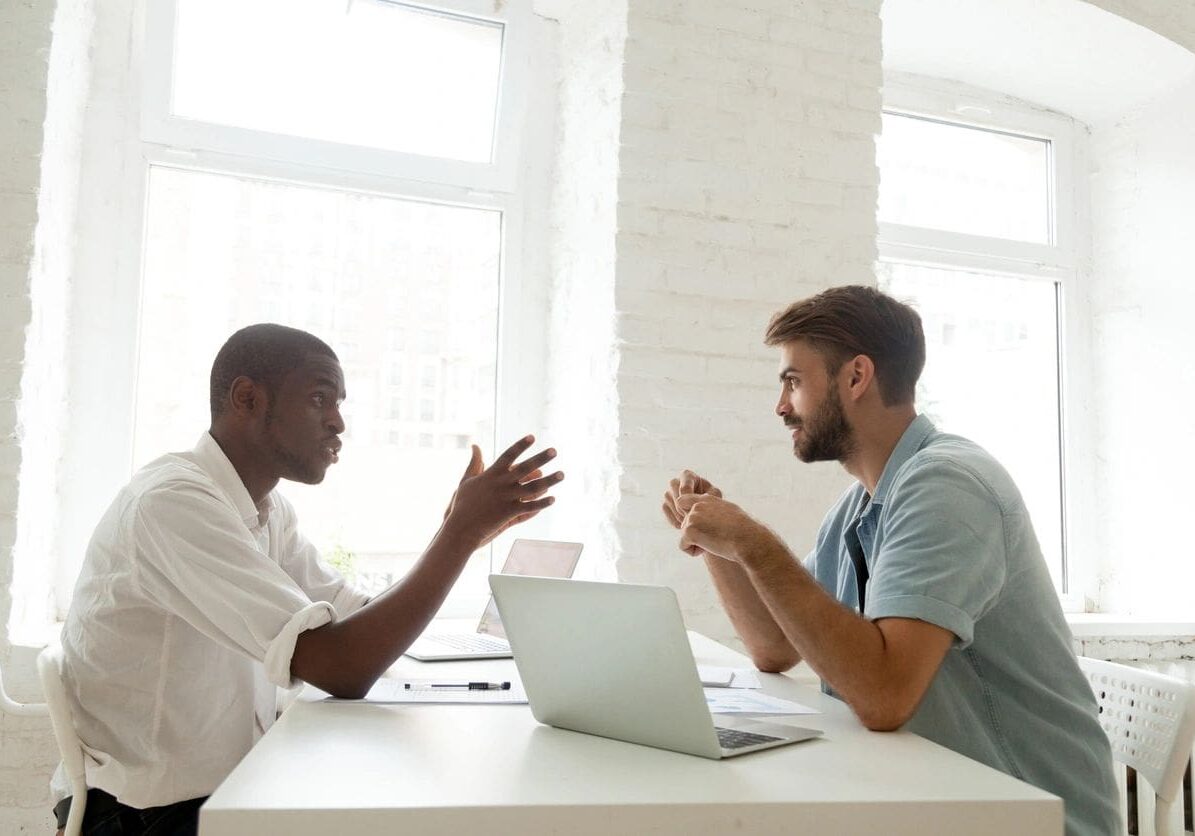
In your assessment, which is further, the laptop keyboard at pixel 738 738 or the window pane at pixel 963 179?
the window pane at pixel 963 179

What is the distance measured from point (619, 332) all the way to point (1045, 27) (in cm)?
183

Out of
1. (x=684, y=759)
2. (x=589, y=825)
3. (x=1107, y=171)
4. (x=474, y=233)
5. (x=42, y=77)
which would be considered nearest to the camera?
(x=589, y=825)

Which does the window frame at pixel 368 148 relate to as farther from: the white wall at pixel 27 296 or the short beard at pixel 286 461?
the short beard at pixel 286 461

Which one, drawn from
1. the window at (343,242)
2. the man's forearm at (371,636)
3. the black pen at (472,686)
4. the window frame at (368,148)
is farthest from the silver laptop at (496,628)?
the window frame at (368,148)

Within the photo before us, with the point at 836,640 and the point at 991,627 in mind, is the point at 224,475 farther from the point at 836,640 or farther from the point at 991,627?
the point at 991,627

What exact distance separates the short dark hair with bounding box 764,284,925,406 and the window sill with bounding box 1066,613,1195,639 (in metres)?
1.78

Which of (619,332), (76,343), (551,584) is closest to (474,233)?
(619,332)

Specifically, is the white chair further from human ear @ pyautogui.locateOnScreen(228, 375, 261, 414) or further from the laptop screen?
human ear @ pyautogui.locateOnScreen(228, 375, 261, 414)

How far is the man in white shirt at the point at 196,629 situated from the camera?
52.7 inches

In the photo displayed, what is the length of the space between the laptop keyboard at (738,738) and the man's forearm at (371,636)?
0.44 metres

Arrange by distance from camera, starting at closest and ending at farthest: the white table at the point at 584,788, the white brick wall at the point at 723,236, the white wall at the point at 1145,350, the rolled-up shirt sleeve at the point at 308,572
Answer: the white table at the point at 584,788
the rolled-up shirt sleeve at the point at 308,572
the white brick wall at the point at 723,236
the white wall at the point at 1145,350

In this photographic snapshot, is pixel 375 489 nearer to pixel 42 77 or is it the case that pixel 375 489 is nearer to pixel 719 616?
Result: pixel 719 616

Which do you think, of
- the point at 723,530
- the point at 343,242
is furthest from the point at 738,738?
the point at 343,242

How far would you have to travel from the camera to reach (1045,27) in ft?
10.7
